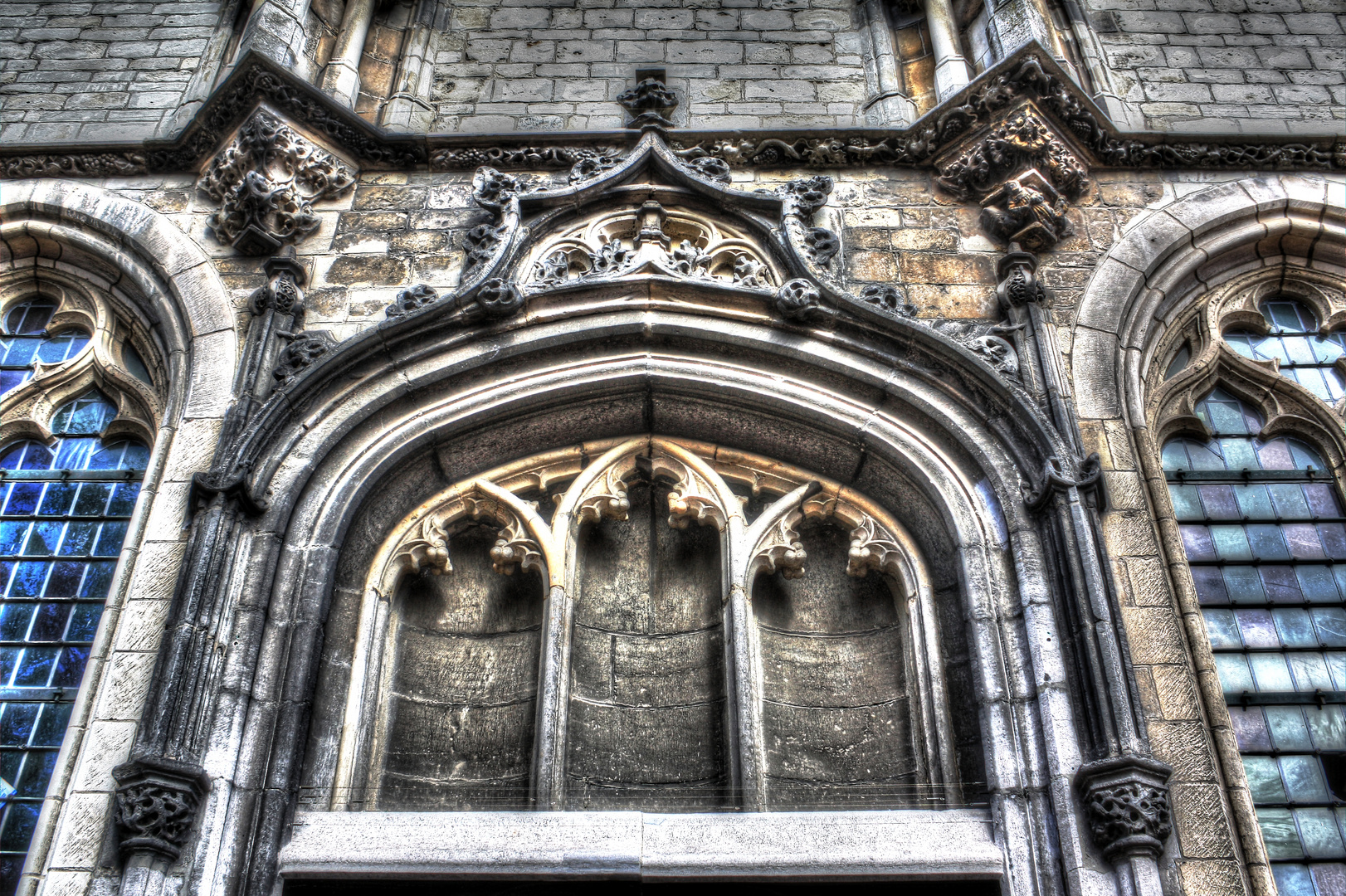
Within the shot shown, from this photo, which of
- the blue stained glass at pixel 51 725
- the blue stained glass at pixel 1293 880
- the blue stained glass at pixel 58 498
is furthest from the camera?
the blue stained glass at pixel 58 498

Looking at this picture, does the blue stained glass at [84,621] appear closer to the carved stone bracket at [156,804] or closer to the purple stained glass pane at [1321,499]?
the carved stone bracket at [156,804]

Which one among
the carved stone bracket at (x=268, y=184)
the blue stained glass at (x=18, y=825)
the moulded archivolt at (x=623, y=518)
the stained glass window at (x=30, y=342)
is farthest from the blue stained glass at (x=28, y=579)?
the carved stone bracket at (x=268, y=184)

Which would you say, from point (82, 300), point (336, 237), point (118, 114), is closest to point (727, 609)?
point (336, 237)

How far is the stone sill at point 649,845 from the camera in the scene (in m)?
5.38

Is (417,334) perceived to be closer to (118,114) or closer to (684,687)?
(684,687)

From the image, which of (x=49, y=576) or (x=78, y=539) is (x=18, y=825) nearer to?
(x=49, y=576)

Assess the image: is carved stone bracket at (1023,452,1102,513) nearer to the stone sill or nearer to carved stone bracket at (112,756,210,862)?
the stone sill

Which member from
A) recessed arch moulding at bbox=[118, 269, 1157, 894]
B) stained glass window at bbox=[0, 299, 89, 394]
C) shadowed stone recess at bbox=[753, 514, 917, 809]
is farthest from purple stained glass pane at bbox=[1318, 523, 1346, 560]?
stained glass window at bbox=[0, 299, 89, 394]

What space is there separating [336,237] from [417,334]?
1.27m

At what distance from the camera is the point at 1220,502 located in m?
7.17

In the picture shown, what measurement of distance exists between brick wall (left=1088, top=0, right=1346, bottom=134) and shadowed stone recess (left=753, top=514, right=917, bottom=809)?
4.26m

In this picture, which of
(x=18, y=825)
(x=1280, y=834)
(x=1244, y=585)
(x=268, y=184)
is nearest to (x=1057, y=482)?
(x=1244, y=585)

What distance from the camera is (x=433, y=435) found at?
7.04 metres

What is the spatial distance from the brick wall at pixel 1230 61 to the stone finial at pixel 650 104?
134 inches
